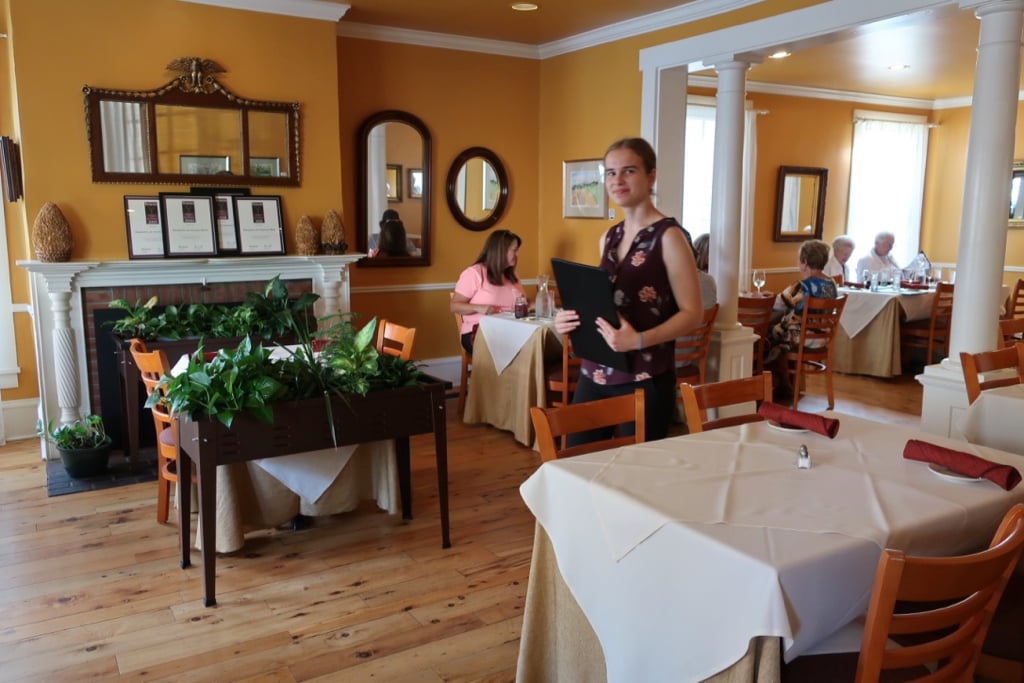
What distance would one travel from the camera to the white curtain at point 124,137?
4.62 m

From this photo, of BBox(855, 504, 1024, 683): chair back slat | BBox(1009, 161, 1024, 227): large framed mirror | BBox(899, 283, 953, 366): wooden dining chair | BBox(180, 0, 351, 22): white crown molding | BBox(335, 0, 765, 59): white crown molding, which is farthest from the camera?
BBox(1009, 161, 1024, 227): large framed mirror

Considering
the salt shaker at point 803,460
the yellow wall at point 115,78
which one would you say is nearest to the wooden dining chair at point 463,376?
the yellow wall at point 115,78

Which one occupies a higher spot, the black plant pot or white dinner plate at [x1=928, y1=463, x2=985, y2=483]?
white dinner plate at [x1=928, y1=463, x2=985, y2=483]

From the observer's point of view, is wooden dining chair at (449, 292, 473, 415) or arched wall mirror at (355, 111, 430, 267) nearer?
wooden dining chair at (449, 292, 473, 415)

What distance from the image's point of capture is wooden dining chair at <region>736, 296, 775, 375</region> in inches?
225

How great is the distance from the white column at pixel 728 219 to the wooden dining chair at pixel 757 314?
0.53m

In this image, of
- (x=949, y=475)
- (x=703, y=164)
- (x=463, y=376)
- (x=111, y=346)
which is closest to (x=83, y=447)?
(x=111, y=346)

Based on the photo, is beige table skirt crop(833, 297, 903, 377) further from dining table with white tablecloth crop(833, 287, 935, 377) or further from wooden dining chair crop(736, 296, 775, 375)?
wooden dining chair crop(736, 296, 775, 375)

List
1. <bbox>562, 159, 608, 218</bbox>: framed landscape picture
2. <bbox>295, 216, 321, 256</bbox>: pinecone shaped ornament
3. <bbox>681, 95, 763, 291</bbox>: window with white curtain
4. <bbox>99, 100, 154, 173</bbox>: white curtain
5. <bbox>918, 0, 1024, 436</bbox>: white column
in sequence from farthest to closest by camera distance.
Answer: <bbox>681, 95, 763, 291</bbox>: window with white curtain < <bbox>562, 159, 608, 218</bbox>: framed landscape picture < <bbox>295, 216, 321, 256</bbox>: pinecone shaped ornament < <bbox>99, 100, 154, 173</bbox>: white curtain < <bbox>918, 0, 1024, 436</bbox>: white column

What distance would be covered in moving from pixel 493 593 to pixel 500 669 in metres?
0.51

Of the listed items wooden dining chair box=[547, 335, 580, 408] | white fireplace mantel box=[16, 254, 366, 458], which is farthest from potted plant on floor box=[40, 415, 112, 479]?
wooden dining chair box=[547, 335, 580, 408]

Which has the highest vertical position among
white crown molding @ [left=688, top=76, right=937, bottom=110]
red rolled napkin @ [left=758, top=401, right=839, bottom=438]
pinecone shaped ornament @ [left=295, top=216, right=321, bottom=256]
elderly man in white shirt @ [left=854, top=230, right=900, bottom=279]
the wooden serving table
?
white crown molding @ [left=688, top=76, right=937, bottom=110]

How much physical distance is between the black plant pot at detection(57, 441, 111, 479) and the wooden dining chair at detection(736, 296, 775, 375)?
4.03 metres

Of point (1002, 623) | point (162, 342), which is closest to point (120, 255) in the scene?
point (162, 342)
